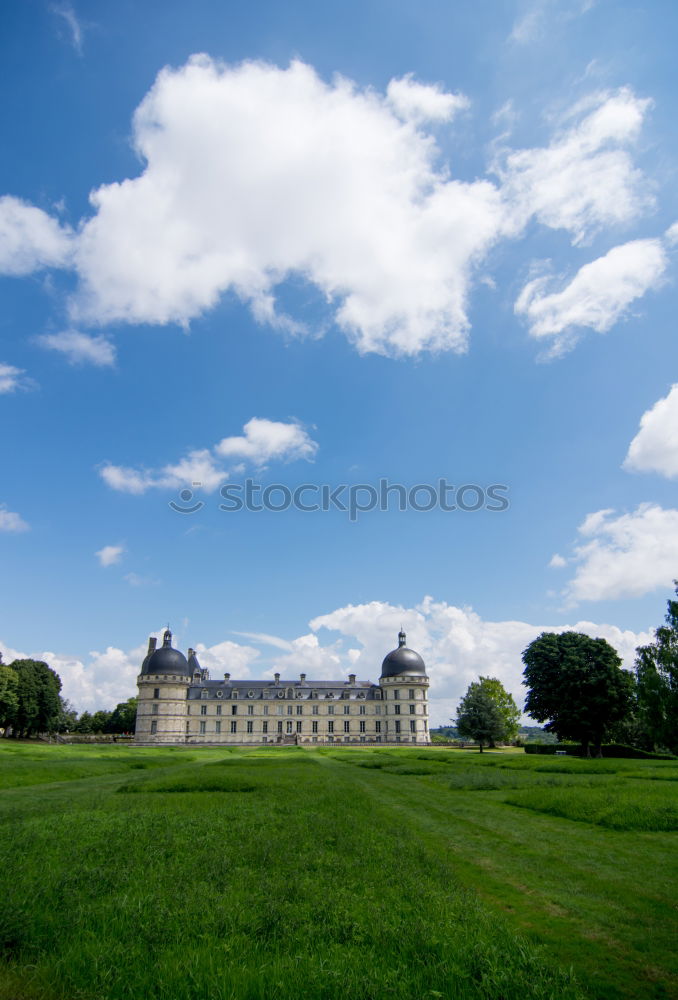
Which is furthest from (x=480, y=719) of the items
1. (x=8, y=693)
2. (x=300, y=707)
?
(x=8, y=693)

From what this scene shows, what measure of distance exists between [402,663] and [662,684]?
67032 millimetres

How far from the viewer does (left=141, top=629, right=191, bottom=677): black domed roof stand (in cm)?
10069

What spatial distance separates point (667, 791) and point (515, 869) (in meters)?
14.5

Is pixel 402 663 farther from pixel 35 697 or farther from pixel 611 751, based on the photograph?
pixel 35 697

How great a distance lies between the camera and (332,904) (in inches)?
336

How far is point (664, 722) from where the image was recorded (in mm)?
42969

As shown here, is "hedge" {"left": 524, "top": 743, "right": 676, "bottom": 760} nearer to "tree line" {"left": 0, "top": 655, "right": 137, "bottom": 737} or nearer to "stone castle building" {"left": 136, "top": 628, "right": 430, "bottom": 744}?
"stone castle building" {"left": 136, "top": 628, "right": 430, "bottom": 744}

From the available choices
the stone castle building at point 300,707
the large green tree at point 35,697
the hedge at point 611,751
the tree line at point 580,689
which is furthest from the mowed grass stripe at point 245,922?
the stone castle building at point 300,707

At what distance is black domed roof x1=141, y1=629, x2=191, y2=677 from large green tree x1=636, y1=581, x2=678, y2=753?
7711cm

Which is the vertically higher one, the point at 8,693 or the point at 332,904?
the point at 8,693

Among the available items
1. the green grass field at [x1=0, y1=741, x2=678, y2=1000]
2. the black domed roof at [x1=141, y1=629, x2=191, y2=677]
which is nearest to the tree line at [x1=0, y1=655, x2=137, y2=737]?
the black domed roof at [x1=141, y1=629, x2=191, y2=677]

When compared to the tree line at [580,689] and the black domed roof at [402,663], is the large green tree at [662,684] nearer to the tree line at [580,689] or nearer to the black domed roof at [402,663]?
the tree line at [580,689]

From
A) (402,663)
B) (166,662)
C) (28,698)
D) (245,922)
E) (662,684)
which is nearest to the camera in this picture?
(245,922)

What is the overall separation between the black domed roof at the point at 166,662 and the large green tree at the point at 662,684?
77109 mm
